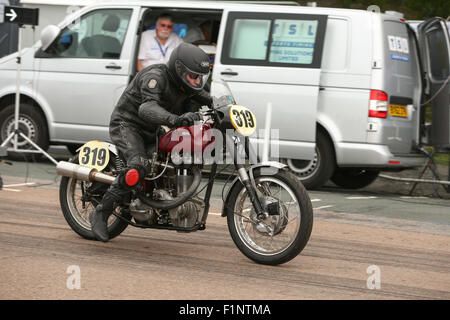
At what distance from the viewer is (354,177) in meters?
12.5

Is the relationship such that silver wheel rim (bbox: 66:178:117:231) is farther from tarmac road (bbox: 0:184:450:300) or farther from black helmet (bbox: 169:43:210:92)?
black helmet (bbox: 169:43:210:92)

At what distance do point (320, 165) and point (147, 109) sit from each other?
17.7 feet

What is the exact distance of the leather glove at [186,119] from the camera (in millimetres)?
6117

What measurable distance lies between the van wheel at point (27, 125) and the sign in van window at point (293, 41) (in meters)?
3.46

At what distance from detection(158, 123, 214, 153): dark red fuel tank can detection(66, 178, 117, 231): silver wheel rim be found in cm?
108

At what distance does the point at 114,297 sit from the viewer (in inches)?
204

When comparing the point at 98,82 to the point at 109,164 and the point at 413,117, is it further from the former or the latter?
the point at 109,164

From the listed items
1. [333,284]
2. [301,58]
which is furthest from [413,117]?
[333,284]

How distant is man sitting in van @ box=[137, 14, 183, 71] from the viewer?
12.2 meters

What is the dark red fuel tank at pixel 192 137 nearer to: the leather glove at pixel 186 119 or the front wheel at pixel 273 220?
the leather glove at pixel 186 119

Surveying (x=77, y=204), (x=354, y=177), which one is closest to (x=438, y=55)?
(x=354, y=177)

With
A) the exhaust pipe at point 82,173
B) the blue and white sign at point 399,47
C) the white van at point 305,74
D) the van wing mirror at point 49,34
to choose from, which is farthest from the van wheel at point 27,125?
the exhaust pipe at point 82,173

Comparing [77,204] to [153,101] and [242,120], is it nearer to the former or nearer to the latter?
[153,101]
